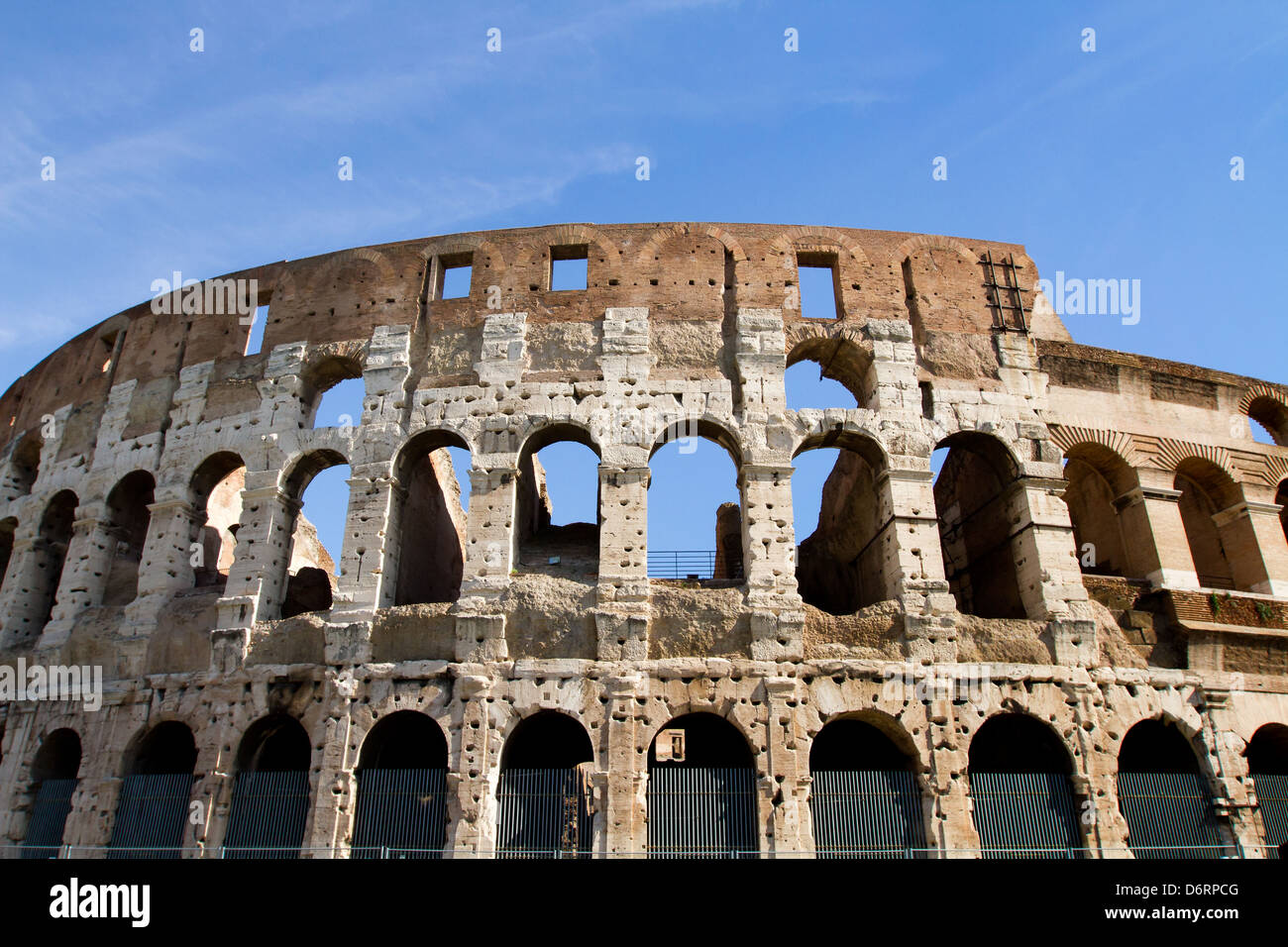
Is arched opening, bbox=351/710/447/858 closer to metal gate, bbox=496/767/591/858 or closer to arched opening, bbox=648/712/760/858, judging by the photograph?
metal gate, bbox=496/767/591/858

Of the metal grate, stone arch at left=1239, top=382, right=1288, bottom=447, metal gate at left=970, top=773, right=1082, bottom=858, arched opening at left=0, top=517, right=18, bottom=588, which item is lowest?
metal gate at left=970, top=773, right=1082, bottom=858

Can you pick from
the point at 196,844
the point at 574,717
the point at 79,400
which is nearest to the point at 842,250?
the point at 574,717

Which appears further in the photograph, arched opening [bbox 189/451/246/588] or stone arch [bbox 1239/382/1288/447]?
stone arch [bbox 1239/382/1288/447]

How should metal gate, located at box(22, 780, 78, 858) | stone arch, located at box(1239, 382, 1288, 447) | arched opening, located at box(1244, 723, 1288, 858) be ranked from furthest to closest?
1. stone arch, located at box(1239, 382, 1288, 447)
2. metal gate, located at box(22, 780, 78, 858)
3. arched opening, located at box(1244, 723, 1288, 858)

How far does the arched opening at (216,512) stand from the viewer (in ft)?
45.1

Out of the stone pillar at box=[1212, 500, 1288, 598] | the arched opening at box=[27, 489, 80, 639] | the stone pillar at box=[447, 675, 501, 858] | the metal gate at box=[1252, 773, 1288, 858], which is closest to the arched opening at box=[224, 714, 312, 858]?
the stone pillar at box=[447, 675, 501, 858]

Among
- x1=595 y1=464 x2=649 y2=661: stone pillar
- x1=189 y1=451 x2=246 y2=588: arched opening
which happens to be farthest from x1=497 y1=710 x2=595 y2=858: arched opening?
x1=189 y1=451 x2=246 y2=588: arched opening

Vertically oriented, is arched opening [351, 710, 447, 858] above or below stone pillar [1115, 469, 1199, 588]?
below

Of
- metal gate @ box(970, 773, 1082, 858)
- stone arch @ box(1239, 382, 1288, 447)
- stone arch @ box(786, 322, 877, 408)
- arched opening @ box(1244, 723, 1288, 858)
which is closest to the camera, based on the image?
metal gate @ box(970, 773, 1082, 858)

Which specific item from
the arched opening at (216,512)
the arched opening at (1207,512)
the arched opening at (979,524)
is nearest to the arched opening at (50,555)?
the arched opening at (216,512)

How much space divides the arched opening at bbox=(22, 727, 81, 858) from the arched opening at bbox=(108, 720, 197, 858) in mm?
945

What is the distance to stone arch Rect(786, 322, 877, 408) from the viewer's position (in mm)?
13195

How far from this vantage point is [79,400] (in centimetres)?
1608

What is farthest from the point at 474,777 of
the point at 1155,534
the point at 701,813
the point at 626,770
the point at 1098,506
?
the point at 1098,506
